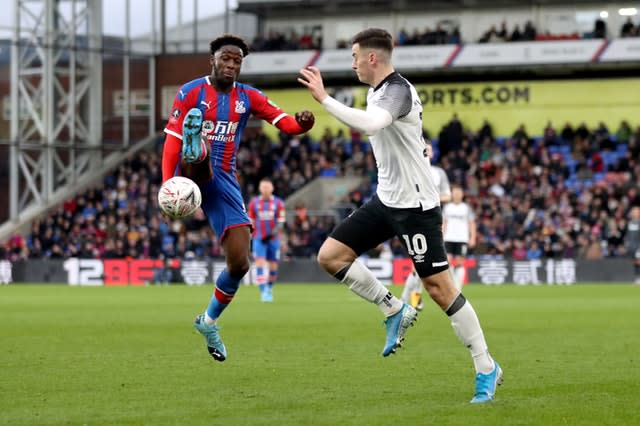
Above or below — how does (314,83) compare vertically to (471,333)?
above

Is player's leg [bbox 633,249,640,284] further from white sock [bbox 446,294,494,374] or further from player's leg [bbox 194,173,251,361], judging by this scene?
white sock [bbox 446,294,494,374]

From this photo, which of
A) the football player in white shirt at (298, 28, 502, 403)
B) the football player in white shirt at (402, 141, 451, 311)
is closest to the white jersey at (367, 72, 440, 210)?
the football player in white shirt at (298, 28, 502, 403)

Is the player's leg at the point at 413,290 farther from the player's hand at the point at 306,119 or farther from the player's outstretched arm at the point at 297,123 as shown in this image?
the player's hand at the point at 306,119

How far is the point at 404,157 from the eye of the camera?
825 centimetres

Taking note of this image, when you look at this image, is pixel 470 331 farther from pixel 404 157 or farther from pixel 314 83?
pixel 314 83

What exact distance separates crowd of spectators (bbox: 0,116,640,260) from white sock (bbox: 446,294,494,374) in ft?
86.6

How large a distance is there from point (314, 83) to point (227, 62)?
277 centimetres

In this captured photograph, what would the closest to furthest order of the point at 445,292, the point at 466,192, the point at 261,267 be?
the point at 445,292 → the point at 261,267 → the point at 466,192

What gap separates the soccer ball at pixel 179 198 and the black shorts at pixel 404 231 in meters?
1.40

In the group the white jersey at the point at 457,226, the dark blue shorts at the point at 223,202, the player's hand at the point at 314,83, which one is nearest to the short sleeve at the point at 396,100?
the player's hand at the point at 314,83

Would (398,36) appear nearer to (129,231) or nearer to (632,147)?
(632,147)

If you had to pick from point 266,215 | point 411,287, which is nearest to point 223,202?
point 411,287

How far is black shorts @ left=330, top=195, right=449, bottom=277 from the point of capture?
8062mm

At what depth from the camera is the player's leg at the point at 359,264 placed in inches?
341
